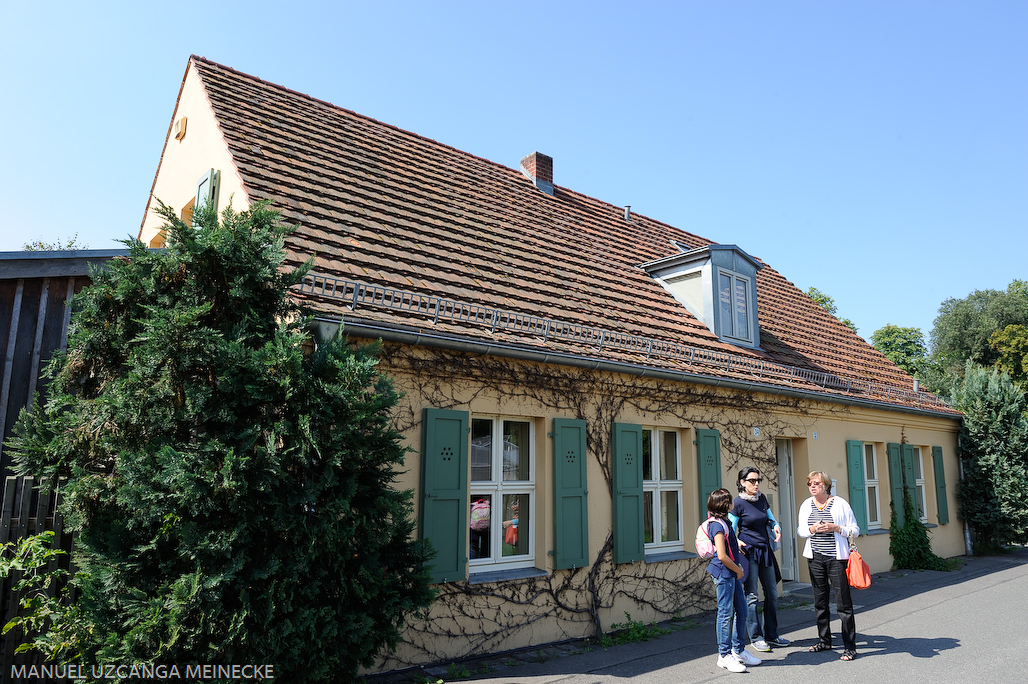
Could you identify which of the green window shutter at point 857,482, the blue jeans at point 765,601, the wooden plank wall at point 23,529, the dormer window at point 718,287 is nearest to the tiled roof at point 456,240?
the dormer window at point 718,287

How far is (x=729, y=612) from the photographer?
19.7ft

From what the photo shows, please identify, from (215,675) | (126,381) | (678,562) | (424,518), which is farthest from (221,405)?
(678,562)

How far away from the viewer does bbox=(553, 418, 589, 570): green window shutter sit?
278 inches

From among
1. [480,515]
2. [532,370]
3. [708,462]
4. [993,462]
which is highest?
[532,370]

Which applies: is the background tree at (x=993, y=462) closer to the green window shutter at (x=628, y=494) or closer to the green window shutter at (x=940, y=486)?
the green window shutter at (x=940, y=486)

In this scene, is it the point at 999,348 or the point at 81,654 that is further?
the point at 999,348

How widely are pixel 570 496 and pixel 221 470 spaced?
160 inches

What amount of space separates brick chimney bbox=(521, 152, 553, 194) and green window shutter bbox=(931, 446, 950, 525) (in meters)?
9.88

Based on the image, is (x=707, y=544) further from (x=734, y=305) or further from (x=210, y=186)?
(x=210, y=186)

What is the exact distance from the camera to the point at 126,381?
4.41 meters

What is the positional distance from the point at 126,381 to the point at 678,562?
6.64 m

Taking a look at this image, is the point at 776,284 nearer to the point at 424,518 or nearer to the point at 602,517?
the point at 602,517

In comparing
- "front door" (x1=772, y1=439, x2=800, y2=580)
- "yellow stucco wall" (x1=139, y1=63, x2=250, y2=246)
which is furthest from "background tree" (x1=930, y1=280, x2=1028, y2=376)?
"yellow stucco wall" (x1=139, y1=63, x2=250, y2=246)

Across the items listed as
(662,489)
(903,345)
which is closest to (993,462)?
(662,489)
